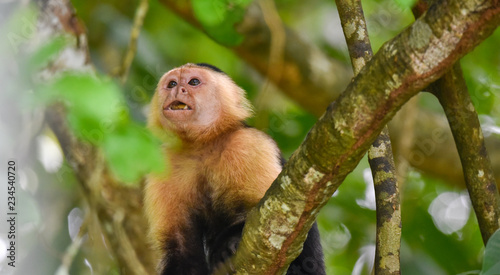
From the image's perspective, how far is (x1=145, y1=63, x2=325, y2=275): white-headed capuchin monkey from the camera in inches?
114

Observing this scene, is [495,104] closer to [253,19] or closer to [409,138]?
[409,138]

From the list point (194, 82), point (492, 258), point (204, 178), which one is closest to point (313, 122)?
point (194, 82)

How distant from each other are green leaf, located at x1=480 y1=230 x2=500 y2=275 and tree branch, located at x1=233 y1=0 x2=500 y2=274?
1.57 feet

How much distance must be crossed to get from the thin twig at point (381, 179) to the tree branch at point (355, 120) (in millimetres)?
489

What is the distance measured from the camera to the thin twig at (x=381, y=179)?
93.8 inches

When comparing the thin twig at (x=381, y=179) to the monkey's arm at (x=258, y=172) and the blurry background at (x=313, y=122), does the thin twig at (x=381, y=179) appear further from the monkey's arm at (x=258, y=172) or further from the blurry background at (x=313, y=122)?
the blurry background at (x=313, y=122)

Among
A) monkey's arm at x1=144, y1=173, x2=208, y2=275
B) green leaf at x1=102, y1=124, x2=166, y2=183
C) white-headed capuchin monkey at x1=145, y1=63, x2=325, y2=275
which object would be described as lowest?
monkey's arm at x1=144, y1=173, x2=208, y2=275

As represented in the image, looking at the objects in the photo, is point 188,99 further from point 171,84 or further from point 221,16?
point 221,16

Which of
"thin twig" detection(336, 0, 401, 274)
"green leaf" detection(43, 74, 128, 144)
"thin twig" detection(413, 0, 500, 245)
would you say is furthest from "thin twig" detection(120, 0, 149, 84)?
"thin twig" detection(413, 0, 500, 245)

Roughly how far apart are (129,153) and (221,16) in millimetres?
1564

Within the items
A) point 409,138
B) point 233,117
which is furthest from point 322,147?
point 409,138

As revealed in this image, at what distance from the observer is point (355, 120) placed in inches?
65.6

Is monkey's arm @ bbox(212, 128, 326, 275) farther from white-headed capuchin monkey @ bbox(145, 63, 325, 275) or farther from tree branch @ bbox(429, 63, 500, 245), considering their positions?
tree branch @ bbox(429, 63, 500, 245)

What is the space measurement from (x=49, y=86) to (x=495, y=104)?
13.0 ft
